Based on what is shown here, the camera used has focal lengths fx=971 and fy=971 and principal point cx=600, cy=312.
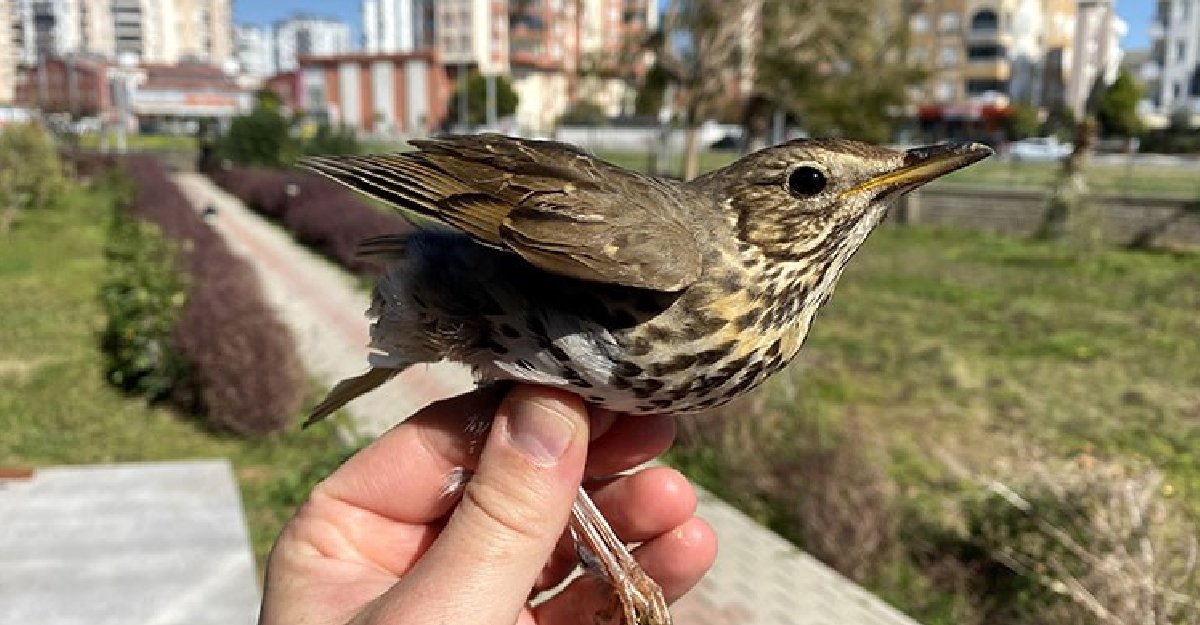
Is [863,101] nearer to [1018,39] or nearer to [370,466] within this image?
[370,466]

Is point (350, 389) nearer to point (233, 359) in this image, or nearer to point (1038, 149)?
point (233, 359)

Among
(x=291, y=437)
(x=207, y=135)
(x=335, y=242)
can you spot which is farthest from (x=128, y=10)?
(x=291, y=437)

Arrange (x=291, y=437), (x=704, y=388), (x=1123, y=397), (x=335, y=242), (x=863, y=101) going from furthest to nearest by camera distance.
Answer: (x=863, y=101), (x=335, y=242), (x=1123, y=397), (x=291, y=437), (x=704, y=388)

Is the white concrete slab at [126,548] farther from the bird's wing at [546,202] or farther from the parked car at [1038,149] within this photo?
the parked car at [1038,149]

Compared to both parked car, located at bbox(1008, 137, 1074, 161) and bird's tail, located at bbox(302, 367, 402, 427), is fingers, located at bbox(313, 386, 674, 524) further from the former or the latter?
parked car, located at bbox(1008, 137, 1074, 161)

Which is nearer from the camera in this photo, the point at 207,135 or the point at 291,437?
the point at 291,437

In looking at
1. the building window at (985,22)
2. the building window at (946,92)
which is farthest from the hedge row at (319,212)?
the building window at (985,22)

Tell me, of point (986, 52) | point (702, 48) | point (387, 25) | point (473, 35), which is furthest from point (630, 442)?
point (387, 25)
